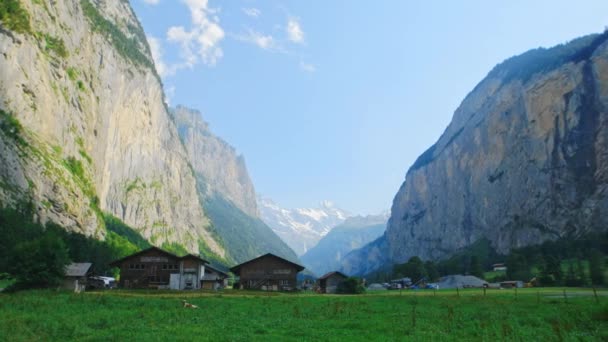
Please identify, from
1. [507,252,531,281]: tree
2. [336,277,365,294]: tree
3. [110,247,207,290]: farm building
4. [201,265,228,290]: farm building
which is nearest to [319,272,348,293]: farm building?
[336,277,365,294]: tree

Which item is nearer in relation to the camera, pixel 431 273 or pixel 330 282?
pixel 330 282

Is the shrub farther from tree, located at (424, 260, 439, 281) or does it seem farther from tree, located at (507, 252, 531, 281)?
tree, located at (507, 252, 531, 281)

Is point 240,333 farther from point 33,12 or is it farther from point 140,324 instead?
point 33,12

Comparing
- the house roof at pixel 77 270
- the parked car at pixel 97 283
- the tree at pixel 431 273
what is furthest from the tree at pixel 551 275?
the house roof at pixel 77 270

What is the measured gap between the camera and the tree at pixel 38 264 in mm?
52938

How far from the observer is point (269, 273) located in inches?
3391

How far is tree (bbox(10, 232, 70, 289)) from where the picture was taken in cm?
5294

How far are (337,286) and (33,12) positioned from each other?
380 feet

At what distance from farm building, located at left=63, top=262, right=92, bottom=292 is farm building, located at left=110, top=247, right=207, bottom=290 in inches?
391

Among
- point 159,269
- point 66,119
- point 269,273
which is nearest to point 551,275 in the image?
point 269,273

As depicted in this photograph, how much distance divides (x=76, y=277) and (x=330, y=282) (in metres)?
45.9

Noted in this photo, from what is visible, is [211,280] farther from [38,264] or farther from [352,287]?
[38,264]

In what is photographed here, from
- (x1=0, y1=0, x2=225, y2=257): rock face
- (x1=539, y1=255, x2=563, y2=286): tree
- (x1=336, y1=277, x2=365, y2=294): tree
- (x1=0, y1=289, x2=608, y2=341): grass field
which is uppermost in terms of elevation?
(x1=0, y1=0, x2=225, y2=257): rock face

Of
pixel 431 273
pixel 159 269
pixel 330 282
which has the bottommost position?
pixel 330 282
